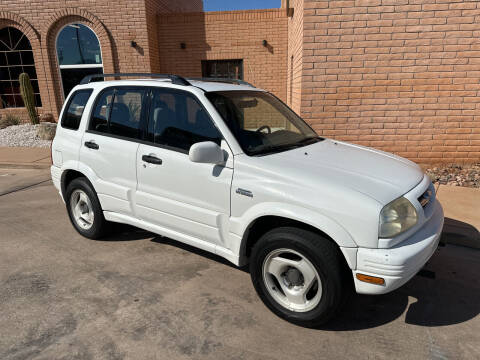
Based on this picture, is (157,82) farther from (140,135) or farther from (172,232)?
(172,232)

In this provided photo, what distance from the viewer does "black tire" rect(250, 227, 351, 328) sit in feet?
8.41

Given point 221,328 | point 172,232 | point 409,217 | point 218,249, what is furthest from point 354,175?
point 172,232

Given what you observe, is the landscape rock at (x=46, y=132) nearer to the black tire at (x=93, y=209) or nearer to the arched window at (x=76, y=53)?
the arched window at (x=76, y=53)

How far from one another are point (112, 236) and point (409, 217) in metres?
3.50

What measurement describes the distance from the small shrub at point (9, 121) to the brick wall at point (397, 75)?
11172 mm

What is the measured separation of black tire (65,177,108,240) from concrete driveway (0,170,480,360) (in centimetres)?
22

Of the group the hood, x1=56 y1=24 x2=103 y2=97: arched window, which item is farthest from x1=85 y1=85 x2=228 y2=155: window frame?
x1=56 y1=24 x2=103 y2=97: arched window

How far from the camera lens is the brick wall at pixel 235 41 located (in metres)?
11.7

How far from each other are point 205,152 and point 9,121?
13.1 meters

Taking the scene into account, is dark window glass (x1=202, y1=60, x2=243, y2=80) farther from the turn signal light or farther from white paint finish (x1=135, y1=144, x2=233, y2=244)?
the turn signal light

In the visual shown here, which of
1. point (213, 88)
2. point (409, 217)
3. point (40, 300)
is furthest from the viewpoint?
point (213, 88)

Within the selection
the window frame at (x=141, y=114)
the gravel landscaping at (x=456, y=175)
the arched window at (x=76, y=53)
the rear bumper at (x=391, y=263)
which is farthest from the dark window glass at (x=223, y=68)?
the rear bumper at (x=391, y=263)

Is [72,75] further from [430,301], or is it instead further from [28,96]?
[430,301]

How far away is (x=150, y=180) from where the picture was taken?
3539 mm
